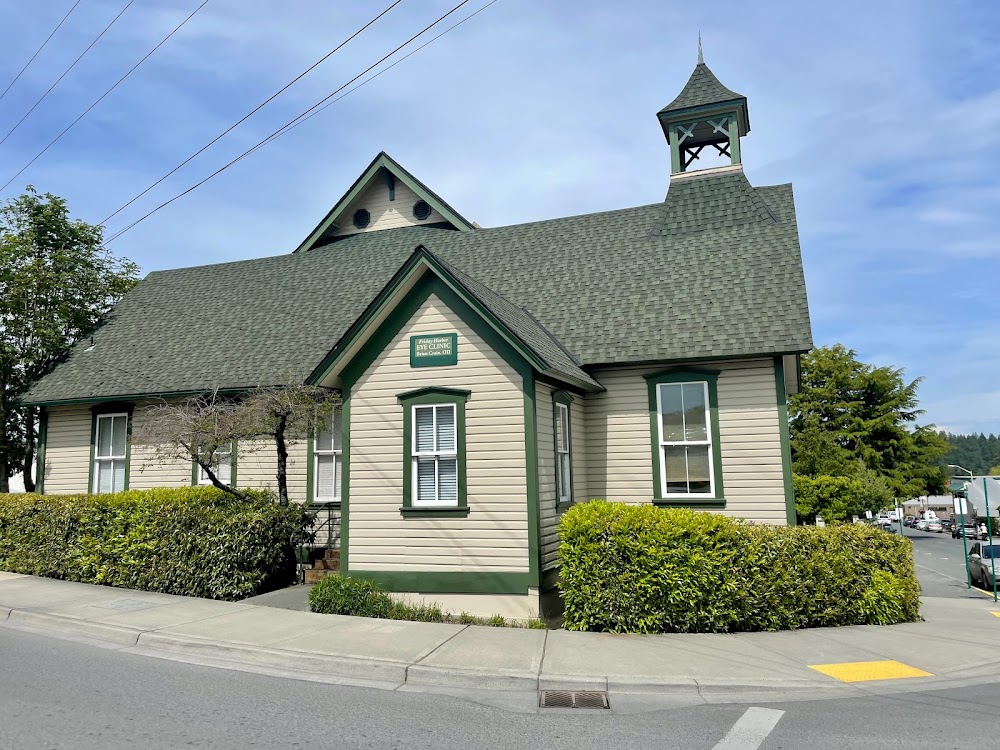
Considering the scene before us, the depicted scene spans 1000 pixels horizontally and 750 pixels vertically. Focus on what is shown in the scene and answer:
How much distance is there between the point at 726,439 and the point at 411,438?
18.5 feet

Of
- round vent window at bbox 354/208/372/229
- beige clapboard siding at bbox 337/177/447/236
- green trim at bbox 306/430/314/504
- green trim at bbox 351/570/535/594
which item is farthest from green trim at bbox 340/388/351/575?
round vent window at bbox 354/208/372/229

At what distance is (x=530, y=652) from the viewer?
859 centimetres

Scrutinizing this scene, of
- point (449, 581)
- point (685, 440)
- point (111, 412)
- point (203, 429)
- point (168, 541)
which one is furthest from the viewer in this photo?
point (111, 412)

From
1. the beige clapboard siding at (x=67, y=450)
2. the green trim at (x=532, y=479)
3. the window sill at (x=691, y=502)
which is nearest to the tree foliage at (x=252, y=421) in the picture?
the green trim at (x=532, y=479)

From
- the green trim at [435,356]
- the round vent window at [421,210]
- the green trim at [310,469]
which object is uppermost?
the round vent window at [421,210]

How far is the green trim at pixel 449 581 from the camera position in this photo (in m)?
10.9

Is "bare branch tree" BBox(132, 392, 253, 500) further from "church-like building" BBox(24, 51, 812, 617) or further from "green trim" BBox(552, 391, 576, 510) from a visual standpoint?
"green trim" BBox(552, 391, 576, 510)

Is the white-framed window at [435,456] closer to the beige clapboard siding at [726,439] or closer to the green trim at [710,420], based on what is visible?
the beige clapboard siding at [726,439]

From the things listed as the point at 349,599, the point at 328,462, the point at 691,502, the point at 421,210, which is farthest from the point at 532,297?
the point at 349,599

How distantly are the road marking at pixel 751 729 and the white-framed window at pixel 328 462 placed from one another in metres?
9.98

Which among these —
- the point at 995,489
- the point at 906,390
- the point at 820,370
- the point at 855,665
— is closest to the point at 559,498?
the point at 855,665

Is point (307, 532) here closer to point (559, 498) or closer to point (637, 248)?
point (559, 498)

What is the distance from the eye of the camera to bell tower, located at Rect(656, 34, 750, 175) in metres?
17.5

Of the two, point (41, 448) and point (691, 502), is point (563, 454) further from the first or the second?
point (41, 448)
